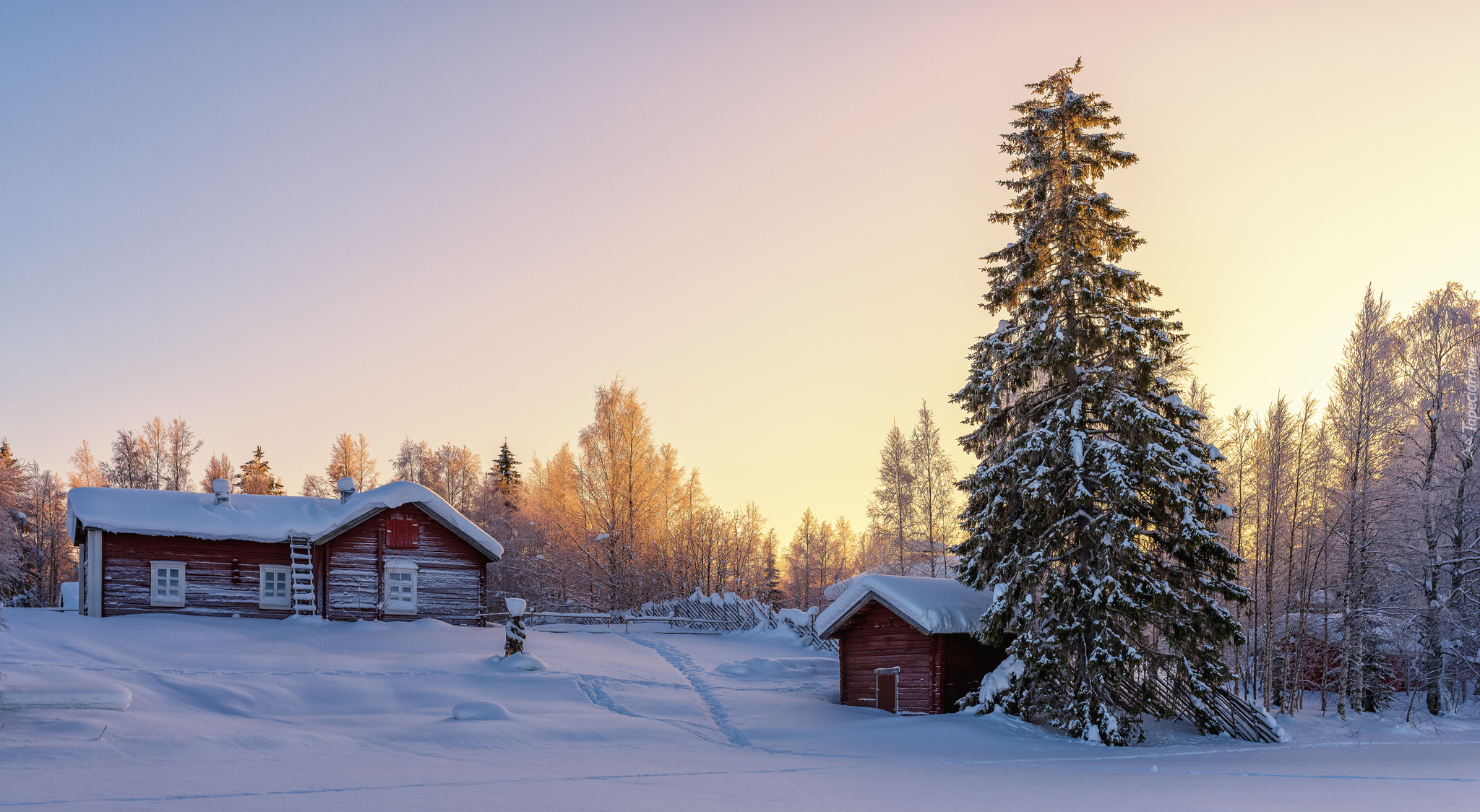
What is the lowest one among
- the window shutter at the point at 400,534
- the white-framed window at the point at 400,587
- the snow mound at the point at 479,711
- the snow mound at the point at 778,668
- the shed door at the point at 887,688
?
the snow mound at the point at 778,668

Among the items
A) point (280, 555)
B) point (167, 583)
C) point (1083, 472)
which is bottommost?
point (167, 583)

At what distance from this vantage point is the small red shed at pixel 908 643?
86.4 feet

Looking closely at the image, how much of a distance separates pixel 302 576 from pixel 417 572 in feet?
12.8

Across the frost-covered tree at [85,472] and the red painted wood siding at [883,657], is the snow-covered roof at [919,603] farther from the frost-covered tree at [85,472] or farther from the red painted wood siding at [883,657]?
the frost-covered tree at [85,472]

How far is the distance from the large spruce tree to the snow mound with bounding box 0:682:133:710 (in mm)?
18850

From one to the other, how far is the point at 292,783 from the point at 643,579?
43481mm

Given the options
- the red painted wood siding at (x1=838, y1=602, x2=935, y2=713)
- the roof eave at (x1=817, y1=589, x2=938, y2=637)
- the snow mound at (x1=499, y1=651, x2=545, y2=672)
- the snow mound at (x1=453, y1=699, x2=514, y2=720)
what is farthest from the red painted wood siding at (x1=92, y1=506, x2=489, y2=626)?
the red painted wood siding at (x1=838, y1=602, x2=935, y2=713)

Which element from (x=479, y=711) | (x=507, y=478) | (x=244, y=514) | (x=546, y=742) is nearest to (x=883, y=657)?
(x=546, y=742)

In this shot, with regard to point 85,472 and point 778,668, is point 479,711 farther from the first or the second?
point 85,472

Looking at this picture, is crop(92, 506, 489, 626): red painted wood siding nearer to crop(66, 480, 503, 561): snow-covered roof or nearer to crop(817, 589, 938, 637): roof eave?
crop(66, 480, 503, 561): snow-covered roof

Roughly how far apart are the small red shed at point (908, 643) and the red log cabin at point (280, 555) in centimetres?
1524

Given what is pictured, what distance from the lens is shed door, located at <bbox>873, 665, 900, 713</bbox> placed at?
27.4m

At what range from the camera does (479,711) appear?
2284 centimetres

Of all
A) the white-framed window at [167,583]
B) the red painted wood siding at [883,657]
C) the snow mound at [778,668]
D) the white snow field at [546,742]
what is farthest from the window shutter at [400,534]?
the red painted wood siding at [883,657]
